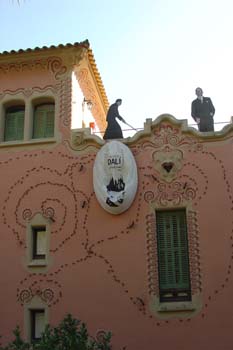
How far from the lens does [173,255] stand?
1272 cm

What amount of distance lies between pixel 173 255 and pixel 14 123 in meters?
6.42

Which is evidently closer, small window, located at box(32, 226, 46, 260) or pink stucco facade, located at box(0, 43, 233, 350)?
pink stucco facade, located at box(0, 43, 233, 350)

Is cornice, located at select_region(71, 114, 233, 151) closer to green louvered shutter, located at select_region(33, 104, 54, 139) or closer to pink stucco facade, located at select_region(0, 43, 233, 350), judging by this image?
pink stucco facade, located at select_region(0, 43, 233, 350)

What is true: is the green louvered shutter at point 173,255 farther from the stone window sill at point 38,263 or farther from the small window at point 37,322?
the small window at point 37,322

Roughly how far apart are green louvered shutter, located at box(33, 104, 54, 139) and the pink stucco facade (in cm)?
42

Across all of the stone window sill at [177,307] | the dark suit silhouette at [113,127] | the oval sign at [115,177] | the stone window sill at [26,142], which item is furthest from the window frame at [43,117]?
the stone window sill at [177,307]

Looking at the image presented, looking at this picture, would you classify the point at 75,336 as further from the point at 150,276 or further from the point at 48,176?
the point at 48,176

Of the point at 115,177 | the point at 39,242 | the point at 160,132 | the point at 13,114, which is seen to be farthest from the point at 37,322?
the point at 13,114

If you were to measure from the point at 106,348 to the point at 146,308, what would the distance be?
2.44 m

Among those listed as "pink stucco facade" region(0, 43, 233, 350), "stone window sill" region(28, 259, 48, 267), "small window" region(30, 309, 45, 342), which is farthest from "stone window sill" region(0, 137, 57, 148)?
"small window" region(30, 309, 45, 342)

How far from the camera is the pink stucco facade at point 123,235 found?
12062mm

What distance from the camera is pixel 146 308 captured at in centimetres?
1222

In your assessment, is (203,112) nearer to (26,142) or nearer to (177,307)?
(26,142)

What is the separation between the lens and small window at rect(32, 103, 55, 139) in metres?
14.7
